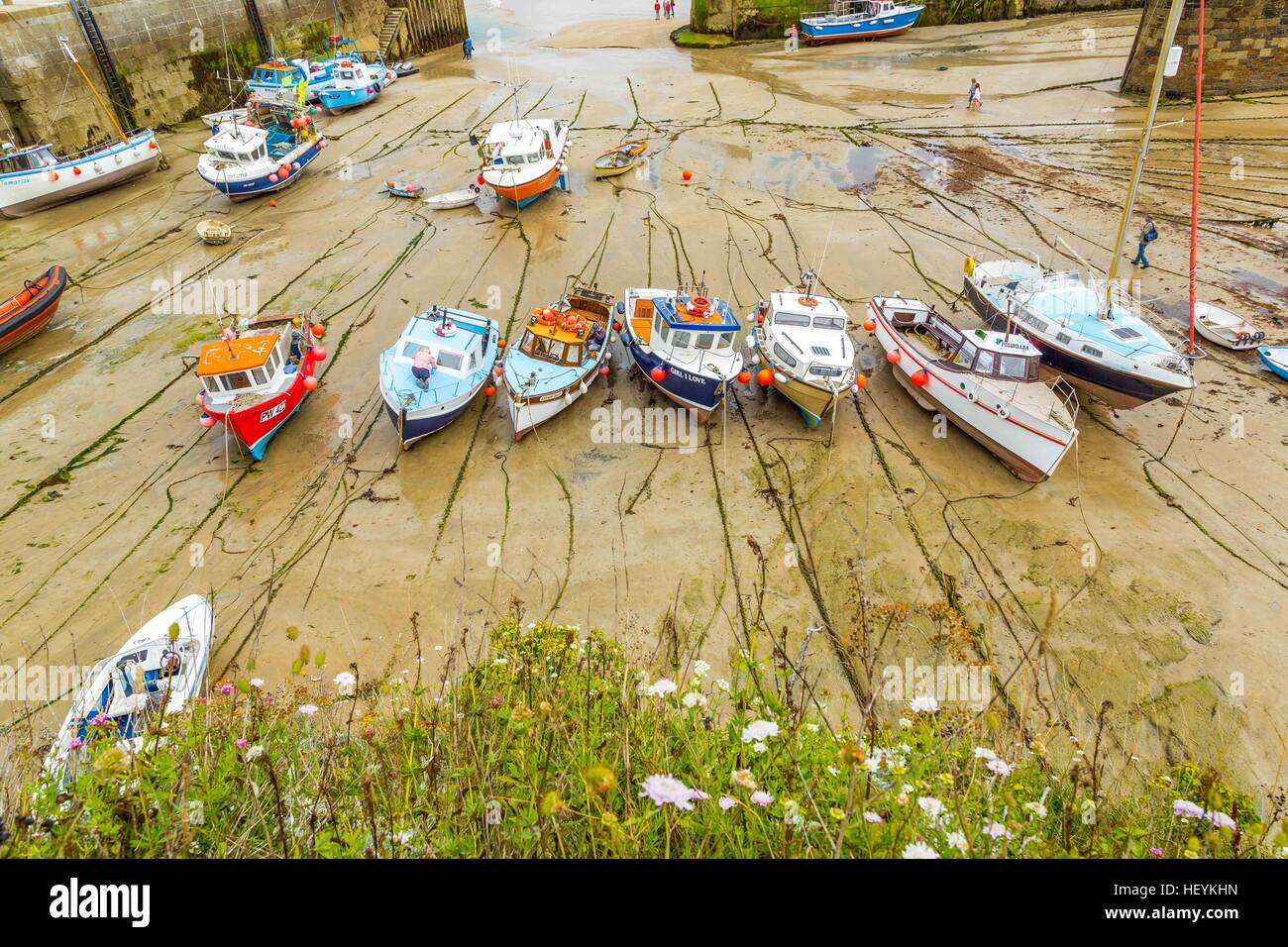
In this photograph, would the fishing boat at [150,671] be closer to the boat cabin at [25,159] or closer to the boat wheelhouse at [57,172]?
the boat wheelhouse at [57,172]

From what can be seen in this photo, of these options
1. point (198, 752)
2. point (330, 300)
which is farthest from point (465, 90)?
point (198, 752)

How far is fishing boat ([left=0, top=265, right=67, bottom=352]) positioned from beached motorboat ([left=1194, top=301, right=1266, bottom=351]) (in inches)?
1069

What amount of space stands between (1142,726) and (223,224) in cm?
2570

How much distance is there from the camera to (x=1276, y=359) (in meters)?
14.0

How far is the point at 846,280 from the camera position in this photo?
703 inches

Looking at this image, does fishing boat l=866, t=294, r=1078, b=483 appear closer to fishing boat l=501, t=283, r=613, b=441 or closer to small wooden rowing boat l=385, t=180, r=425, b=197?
fishing boat l=501, t=283, r=613, b=441

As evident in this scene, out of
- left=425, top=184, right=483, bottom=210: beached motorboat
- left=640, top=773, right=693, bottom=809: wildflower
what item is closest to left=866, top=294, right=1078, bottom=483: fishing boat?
left=640, top=773, right=693, bottom=809: wildflower

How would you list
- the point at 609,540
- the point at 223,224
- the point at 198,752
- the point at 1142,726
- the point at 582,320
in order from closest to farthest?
the point at 198,752 < the point at 1142,726 < the point at 609,540 < the point at 582,320 < the point at 223,224

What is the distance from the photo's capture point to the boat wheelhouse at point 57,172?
71.9 feet

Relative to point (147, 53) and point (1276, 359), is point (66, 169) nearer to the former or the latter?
point (147, 53)
